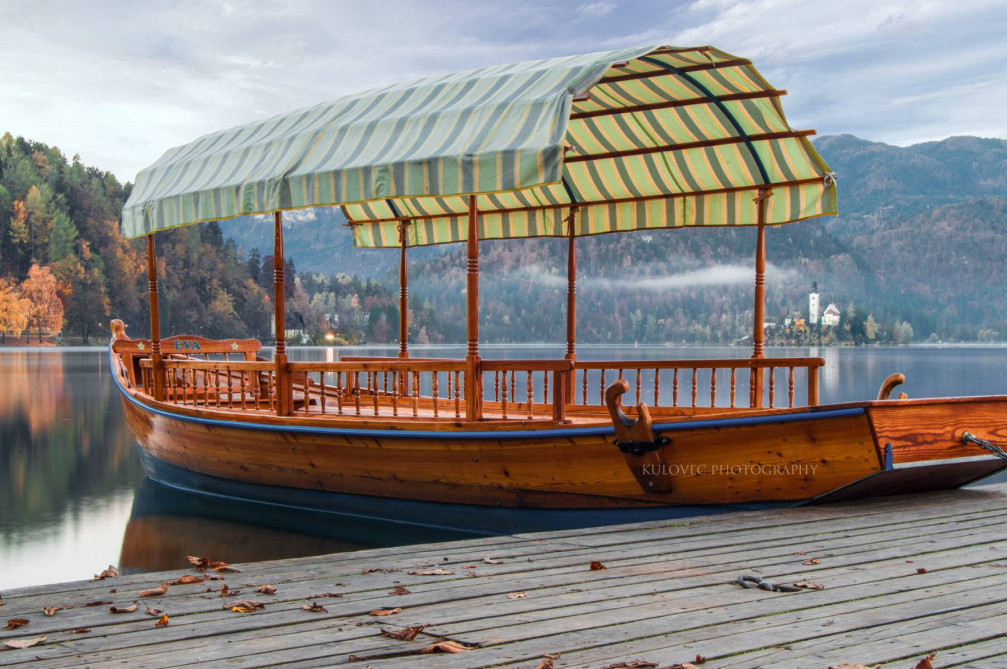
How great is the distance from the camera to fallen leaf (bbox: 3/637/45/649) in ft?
11.4

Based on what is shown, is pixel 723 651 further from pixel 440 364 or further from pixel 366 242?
pixel 366 242

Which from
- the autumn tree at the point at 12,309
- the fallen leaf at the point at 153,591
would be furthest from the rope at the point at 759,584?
the autumn tree at the point at 12,309

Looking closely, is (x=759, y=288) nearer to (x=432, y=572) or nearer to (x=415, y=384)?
(x=415, y=384)

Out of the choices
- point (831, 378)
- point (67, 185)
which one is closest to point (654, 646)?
point (831, 378)

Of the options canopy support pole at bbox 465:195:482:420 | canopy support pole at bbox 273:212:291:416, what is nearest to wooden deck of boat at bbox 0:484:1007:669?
canopy support pole at bbox 465:195:482:420

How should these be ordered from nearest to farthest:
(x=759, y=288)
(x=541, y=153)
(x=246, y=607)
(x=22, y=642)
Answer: (x=22, y=642)
(x=246, y=607)
(x=541, y=153)
(x=759, y=288)

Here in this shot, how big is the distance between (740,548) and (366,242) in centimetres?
780

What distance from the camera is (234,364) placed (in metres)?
9.68

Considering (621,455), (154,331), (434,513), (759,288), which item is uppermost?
(759,288)

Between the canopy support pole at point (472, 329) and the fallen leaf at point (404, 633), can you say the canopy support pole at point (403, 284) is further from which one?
the fallen leaf at point (404, 633)

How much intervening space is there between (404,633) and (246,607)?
852 mm

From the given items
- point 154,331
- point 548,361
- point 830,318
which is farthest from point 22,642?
point 830,318

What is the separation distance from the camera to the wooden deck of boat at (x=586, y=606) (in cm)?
329

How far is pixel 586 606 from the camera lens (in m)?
3.92
